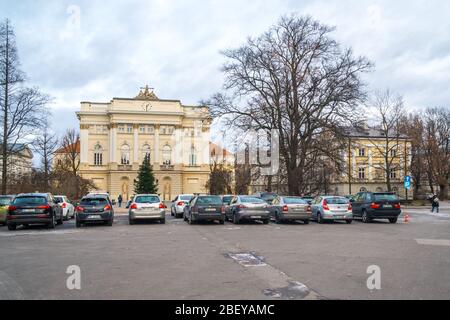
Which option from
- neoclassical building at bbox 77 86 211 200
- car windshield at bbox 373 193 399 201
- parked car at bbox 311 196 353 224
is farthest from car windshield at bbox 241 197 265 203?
neoclassical building at bbox 77 86 211 200

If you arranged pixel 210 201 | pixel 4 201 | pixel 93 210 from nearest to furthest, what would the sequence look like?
pixel 93 210 → pixel 210 201 → pixel 4 201

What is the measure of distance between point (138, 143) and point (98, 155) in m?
9.20

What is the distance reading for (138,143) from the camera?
96.7 metres

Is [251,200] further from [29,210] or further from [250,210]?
[29,210]

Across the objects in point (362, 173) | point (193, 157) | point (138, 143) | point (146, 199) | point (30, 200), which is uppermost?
point (138, 143)

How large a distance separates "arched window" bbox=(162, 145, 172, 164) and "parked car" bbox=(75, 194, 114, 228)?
7534 centimetres

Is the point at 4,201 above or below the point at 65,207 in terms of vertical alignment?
above

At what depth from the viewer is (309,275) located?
8914 mm

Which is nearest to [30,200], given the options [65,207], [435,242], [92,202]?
[92,202]

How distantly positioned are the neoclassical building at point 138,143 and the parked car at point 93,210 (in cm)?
7066

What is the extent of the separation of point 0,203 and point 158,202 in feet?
29.6

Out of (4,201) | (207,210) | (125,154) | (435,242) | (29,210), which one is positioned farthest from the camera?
(125,154)

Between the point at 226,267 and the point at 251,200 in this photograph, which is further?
the point at 251,200
